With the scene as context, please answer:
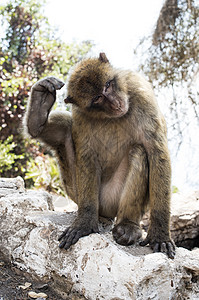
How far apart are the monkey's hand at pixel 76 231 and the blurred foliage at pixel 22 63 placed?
19.7ft

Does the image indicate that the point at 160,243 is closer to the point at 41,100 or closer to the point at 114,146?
the point at 114,146

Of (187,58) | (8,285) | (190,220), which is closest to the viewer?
(8,285)

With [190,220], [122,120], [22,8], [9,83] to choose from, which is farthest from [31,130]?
[22,8]

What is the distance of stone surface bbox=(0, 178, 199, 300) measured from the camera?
7.49ft

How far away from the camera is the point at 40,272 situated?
2684mm

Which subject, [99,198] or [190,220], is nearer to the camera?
[99,198]

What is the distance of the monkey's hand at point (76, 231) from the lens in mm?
2643

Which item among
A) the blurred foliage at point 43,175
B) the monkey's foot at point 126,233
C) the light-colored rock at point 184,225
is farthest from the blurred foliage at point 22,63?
the monkey's foot at point 126,233

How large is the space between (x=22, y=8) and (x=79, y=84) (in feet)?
25.6

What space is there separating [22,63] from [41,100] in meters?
7.28

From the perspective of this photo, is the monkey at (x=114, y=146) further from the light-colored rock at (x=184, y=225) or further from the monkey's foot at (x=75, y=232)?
the light-colored rock at (x=184, y=225)

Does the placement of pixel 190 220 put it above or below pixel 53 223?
below

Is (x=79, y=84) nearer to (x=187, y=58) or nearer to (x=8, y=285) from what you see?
(x=8, y=285)

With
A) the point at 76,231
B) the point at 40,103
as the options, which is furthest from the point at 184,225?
the point at 40,103
